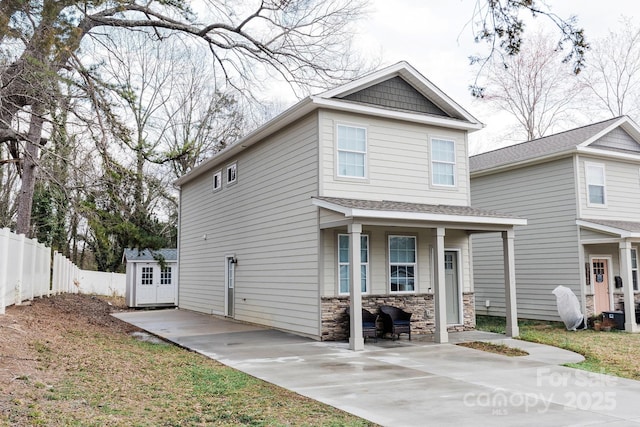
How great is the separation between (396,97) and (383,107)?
0.63m

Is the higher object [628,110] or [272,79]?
[628,110]

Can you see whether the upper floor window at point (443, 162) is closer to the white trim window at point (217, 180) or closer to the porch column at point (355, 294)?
the porch column at point (355, 294)

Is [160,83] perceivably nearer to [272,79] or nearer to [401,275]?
[272,79]

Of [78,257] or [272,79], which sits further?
[78,257]

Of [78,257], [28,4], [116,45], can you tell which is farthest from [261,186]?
[78,257]

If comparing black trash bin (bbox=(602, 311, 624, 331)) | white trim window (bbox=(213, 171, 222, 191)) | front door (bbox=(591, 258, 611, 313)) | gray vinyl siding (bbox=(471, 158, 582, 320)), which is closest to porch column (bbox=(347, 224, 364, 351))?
gray vinyl siding (bbox=(471, 158, 582, 320))

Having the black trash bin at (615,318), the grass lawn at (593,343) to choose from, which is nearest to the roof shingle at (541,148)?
the black trash bin at (615,318)

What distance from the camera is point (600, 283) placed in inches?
629

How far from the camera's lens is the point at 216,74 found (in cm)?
1490

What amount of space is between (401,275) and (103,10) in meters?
9.15

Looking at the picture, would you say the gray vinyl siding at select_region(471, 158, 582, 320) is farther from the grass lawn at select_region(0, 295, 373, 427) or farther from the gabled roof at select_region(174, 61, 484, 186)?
the grass lawn at select_region(0, 295, 373, 427)

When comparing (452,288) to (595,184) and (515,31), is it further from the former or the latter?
(515,31)

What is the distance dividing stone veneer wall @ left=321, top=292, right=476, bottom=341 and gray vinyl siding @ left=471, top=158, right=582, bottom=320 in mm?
3786

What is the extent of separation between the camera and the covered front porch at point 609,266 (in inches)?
559
